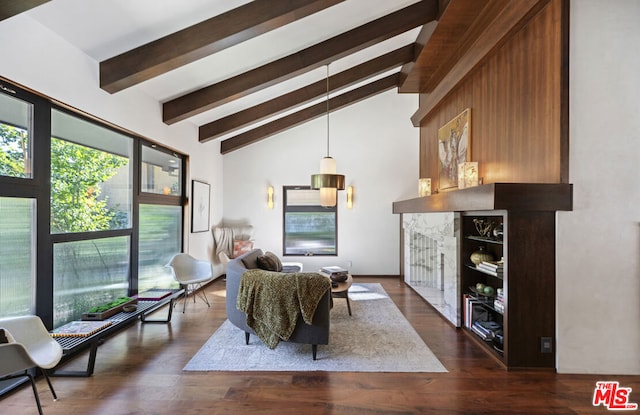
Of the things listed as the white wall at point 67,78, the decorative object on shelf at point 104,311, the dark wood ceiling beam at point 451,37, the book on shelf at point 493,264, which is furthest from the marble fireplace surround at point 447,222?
the white wall at point 67,78

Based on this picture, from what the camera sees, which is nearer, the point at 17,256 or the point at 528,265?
the point at 17,256

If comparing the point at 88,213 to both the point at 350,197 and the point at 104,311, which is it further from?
the point at 350,197

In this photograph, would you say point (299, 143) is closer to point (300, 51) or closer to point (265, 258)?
point (300, 51)

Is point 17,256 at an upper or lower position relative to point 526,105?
lower

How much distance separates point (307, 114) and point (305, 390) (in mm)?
5123

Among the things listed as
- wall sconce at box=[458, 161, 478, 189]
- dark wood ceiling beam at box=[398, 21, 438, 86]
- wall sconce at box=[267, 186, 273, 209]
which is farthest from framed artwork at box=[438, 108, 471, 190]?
wall sconce at box=[267, 186, 273, 209]

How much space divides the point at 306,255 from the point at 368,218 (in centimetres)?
159

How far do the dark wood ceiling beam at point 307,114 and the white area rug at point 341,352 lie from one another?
3.96m

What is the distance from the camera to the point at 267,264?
3.98m

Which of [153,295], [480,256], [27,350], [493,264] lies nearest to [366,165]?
[480,256]

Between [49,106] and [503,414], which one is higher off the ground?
[49,106]

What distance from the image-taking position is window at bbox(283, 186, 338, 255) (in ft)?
23.2

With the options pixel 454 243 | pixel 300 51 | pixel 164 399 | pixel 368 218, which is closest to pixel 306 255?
pixel 368 218

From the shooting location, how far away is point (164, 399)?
7.87ft
